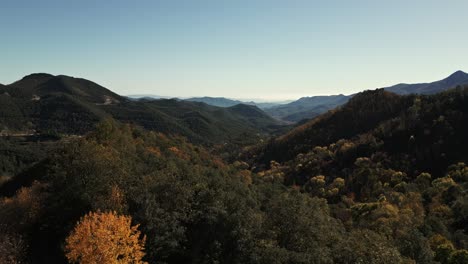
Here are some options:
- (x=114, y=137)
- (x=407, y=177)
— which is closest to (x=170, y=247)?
(x=114, y=137)

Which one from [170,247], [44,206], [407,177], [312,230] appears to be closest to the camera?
[170,247]

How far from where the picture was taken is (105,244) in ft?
123

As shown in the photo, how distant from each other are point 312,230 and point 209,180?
83.9ft

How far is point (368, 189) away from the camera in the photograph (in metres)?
137

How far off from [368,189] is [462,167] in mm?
35299

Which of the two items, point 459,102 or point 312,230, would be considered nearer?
point 312,230

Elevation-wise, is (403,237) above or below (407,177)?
above

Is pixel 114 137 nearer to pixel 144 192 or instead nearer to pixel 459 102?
pixel 144 192

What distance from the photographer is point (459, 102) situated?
7244 inches

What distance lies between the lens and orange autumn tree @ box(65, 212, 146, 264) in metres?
36.5

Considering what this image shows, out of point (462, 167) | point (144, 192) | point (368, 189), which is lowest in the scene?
point (368, 189)

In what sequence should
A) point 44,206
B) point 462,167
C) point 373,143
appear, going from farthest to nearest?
point 373,143 < point 462,167 < point 44,206

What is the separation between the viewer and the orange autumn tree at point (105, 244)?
120 ft

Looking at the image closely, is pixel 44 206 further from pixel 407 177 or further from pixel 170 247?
pixel 407 177
